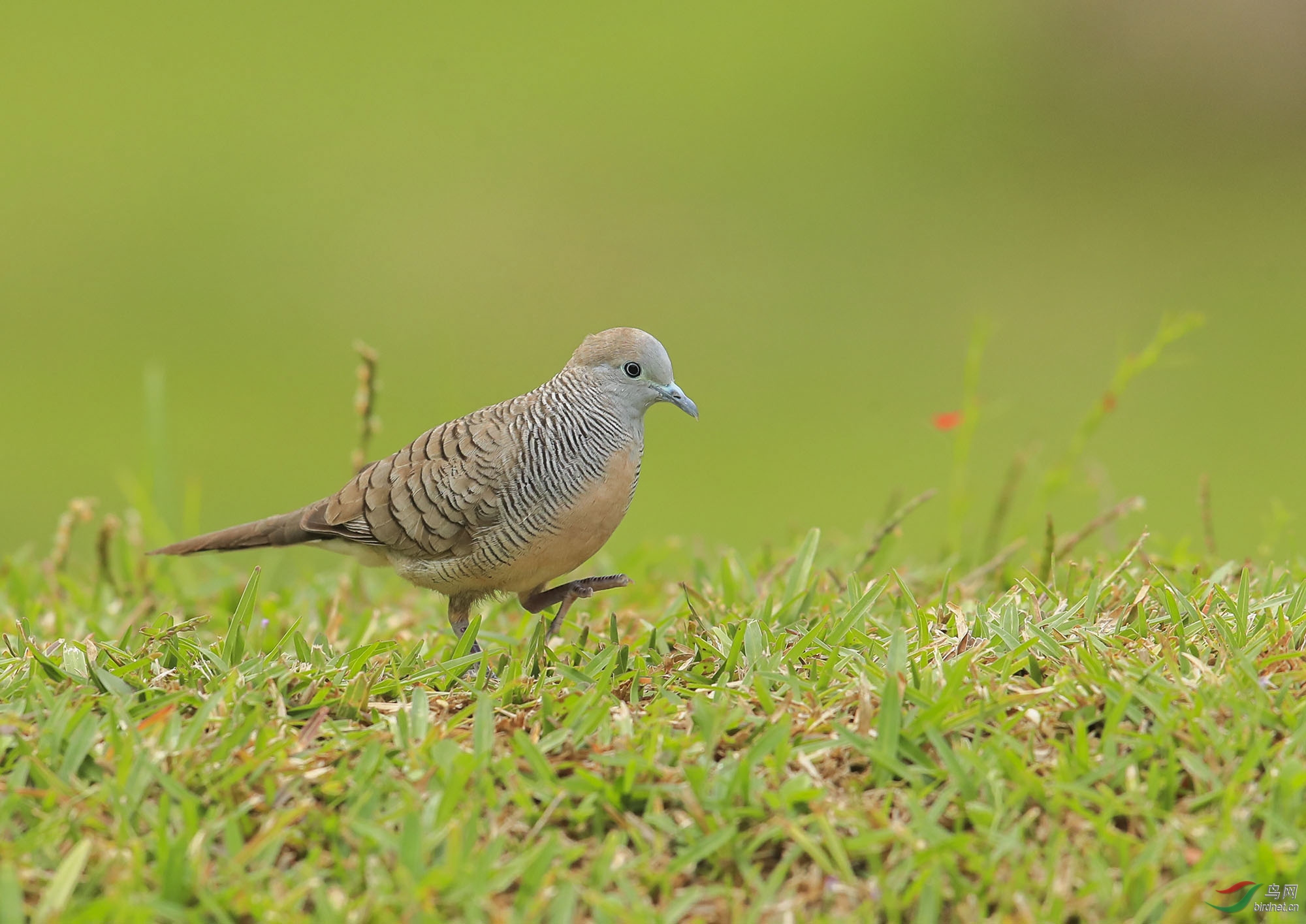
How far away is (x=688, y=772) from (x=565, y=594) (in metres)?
1.36

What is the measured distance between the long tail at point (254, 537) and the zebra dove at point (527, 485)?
20cm

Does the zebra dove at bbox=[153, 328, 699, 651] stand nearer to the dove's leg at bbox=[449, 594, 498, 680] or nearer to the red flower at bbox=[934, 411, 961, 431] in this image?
the dove's leg at bbox=[449, 594, 498, 680]

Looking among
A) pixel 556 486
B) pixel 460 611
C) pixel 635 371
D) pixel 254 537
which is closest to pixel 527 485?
pixel 556 486

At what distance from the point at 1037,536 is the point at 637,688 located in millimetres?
4020

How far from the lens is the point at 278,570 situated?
19.5 ft

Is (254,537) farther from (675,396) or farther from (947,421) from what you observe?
(947,421)

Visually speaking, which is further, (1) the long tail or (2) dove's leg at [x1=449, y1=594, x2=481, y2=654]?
(1) the long tail

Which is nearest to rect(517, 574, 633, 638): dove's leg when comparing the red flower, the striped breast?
the striped breast

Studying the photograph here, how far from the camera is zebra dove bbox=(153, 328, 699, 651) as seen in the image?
3773 mm

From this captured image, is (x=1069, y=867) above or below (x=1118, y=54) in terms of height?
below

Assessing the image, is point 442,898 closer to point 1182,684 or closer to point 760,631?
point 760,631

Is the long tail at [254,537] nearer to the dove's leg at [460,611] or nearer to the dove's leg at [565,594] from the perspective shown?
the dove's leg at [460,611]

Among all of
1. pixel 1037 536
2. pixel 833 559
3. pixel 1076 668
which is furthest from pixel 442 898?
pixel 1037 536

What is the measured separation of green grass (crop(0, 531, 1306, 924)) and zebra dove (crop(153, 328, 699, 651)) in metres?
0.27
